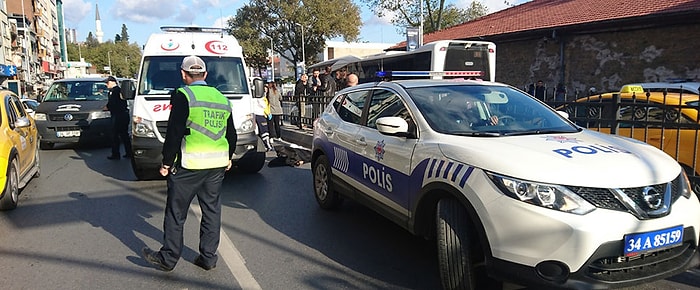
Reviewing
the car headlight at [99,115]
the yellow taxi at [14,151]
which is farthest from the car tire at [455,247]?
the car headlight at [99,115]

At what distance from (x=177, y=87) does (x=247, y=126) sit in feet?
4.48

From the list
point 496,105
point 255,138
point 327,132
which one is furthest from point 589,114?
point 255,138

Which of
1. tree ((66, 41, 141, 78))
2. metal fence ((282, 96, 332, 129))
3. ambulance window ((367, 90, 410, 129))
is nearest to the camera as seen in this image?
ambulance window ((367, 90, 410, 129))

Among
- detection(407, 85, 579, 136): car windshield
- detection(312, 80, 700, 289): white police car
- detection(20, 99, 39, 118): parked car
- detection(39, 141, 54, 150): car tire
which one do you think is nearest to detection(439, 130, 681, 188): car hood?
detection(312, 80, 700, 289): white police car

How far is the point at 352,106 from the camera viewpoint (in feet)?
18.5

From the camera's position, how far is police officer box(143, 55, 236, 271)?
12.9 feet

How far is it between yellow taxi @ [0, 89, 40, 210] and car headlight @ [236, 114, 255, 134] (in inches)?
111

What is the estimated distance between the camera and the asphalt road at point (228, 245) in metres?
4.01

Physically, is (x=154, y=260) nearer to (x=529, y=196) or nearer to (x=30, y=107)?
(x=529, y=196)

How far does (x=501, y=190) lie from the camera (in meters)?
3.11

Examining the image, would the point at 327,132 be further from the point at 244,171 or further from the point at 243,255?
the point at 244,171

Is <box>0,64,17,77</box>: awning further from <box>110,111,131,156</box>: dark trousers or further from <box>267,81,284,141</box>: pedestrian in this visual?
<box>110,111,131,156</box>: dark trousers

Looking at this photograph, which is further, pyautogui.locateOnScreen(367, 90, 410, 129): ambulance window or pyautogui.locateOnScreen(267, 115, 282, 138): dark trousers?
pyautogui.locateOnScreen(267, 115, 282, 138): dark trousers

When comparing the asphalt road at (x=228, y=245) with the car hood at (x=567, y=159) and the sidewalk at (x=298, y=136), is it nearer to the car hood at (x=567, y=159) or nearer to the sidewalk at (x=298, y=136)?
the car hood at (x=567, y=159)
